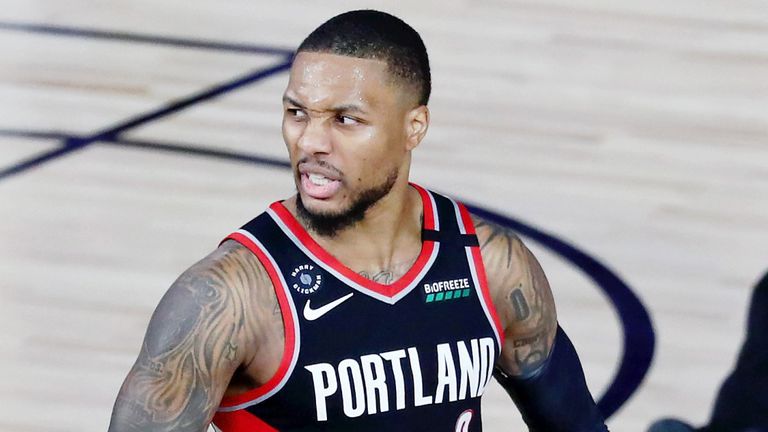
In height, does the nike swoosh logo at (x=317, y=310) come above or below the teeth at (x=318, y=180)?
below

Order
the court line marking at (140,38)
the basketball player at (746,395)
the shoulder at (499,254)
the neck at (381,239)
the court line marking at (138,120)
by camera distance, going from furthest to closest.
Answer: the court line marking at (140,38), the court line marking at (138,120), the basketball player at (746,395), the shoulder at (499,254), the neck at (381,239)

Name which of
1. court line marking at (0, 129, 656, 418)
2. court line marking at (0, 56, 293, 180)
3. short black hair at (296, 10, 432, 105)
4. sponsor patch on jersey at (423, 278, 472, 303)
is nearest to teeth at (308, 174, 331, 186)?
short black hair at (296, 10, 432, 105)

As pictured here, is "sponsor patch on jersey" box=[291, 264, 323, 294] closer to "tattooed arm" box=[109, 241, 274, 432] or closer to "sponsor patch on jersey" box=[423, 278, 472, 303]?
"tattooed arm" box=[109, 241, 274, 432]

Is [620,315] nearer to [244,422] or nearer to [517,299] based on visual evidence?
[517,299]

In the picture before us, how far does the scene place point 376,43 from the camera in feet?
8.71

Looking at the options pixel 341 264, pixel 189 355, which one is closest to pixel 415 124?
pixel 341 264

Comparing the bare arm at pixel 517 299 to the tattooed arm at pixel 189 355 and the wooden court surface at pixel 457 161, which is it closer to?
the tattooed arm at pixel 189 355

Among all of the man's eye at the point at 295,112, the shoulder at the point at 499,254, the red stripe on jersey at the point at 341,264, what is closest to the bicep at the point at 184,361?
the red stripe on jersey at the point at 341,264

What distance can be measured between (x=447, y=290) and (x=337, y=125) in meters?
0.46

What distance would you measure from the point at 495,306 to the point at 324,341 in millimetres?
415

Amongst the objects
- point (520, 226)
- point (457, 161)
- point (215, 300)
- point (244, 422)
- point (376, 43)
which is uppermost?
point (457, 161)

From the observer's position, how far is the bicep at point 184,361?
255 cm

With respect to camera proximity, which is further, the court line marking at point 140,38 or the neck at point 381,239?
the court line marking at point 140,38

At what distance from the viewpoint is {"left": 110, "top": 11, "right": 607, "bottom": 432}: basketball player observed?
8.46 ft
